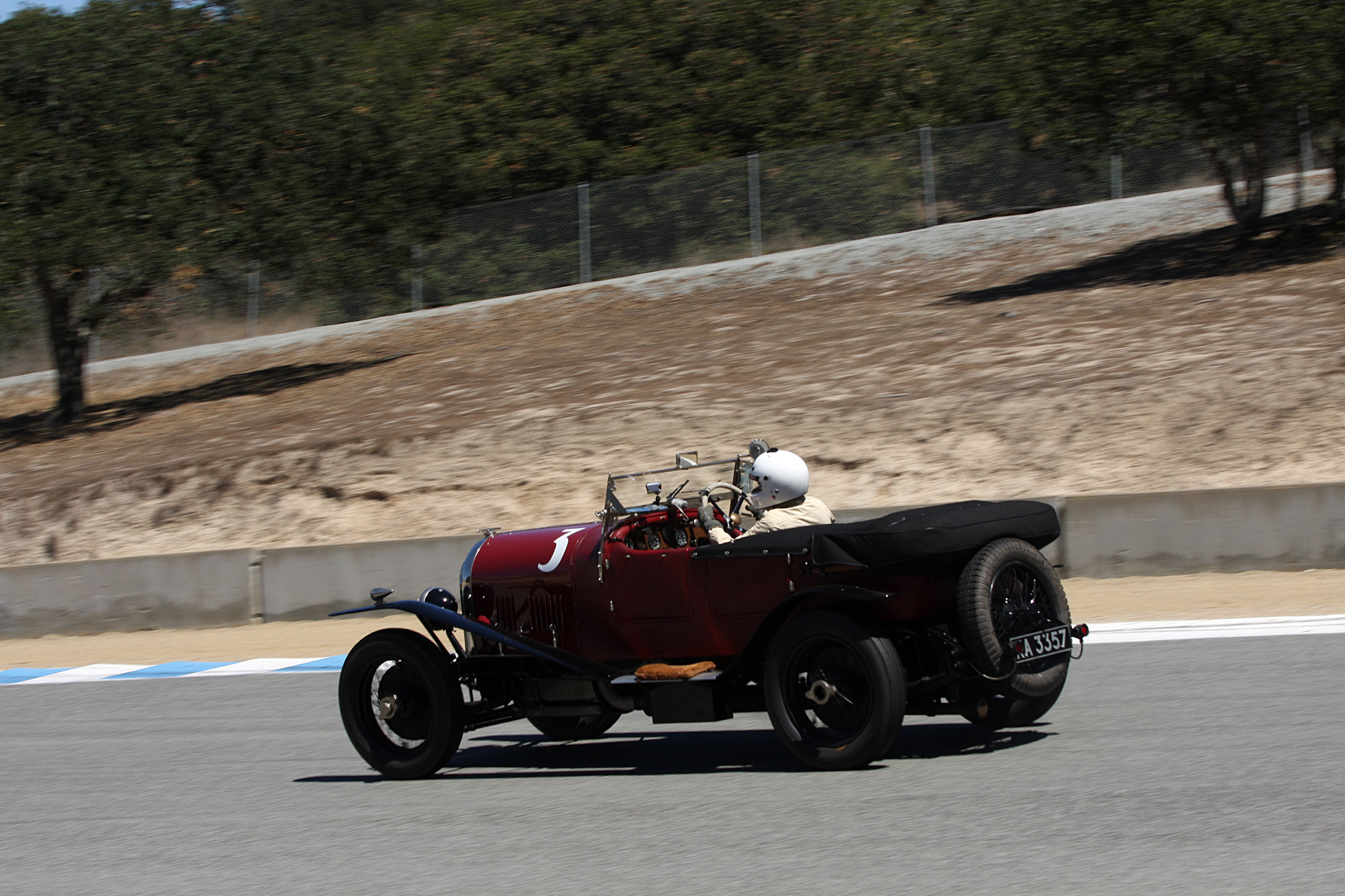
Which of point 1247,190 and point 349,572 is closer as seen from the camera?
point 349,572

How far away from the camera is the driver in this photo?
269 inches

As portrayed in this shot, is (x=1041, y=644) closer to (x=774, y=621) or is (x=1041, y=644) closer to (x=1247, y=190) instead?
(x=774, y=621)

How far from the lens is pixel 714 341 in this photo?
22703 millimetres

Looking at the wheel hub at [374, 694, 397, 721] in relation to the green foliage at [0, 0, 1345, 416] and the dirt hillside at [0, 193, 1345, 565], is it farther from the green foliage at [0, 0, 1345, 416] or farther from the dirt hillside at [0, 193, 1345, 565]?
the green foliage at [0, 0, 1345, 416]

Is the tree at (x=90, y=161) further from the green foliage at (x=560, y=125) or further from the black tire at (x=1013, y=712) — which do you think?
the black tire at (x=1013, y=712)

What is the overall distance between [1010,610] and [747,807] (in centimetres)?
143

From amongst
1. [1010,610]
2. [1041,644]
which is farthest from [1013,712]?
[1010,610]

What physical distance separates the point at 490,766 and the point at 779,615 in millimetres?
1972

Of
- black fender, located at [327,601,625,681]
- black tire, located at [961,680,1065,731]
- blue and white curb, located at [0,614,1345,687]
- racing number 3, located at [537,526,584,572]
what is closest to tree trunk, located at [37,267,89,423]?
blue and white curb, located at [0,614,1345,687]

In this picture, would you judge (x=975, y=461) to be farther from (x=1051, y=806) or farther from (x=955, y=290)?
(x=1051, y=806)

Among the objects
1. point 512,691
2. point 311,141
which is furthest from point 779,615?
point 311,141

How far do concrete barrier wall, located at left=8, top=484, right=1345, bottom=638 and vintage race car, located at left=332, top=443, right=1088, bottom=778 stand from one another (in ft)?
17.6

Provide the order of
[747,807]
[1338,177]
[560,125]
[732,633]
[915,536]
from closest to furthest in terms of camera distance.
Answer: [747,807], [915,536], [732,633], [1338,177], [560,125]

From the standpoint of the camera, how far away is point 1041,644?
20.3 ft
